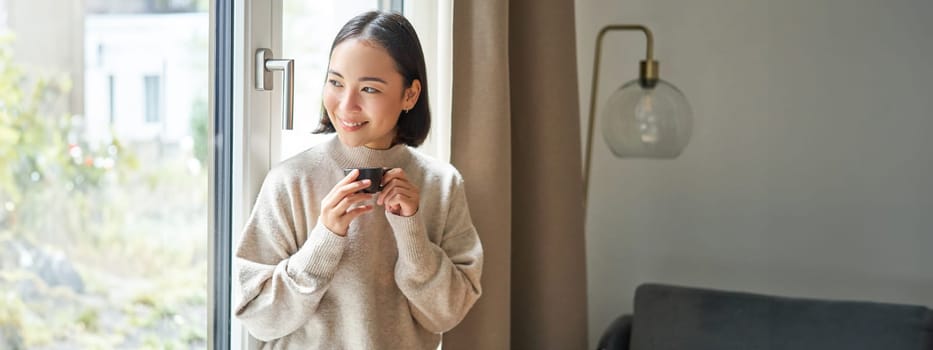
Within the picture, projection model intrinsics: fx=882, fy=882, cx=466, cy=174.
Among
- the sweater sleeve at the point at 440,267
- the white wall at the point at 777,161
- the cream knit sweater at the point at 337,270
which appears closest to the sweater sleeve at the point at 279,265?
the cream knit sweater at the point at 337,270

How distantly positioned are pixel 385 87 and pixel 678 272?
1.56 m

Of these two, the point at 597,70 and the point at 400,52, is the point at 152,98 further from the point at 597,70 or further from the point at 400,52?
the point at 597,70

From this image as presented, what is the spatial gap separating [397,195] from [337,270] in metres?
0.15

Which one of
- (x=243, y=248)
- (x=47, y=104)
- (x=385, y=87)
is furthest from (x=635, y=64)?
(x=47, y=104)

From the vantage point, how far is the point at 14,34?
0.92 metres

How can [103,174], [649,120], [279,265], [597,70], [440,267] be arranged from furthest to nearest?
[597,70] → [649,120] → [440,267] → [279,265] → [103,174]

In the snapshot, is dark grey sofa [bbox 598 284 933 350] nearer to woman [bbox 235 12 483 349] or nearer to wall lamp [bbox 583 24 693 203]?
wall lamp [bbox 583 24 693 203]

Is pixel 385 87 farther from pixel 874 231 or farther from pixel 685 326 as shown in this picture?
pixel 874 231

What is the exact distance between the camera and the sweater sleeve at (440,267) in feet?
4.11

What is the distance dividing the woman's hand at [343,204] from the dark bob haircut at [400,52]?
0.14 metres

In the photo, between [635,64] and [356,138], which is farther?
[635,64]

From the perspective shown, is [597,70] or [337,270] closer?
[337,270]

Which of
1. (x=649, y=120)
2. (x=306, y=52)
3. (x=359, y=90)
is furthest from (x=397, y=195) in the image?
(x=649, y=120)

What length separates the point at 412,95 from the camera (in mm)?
1293
